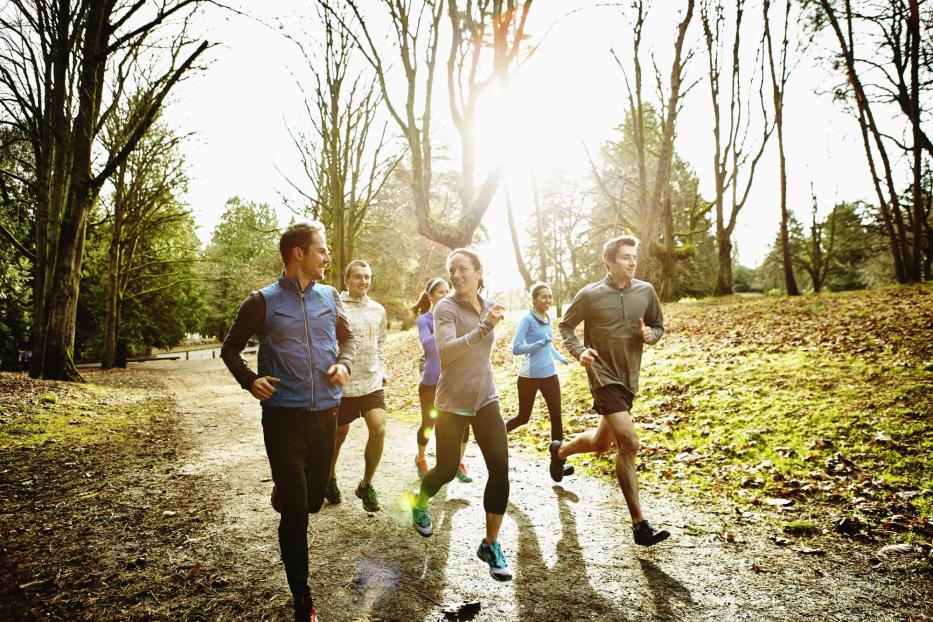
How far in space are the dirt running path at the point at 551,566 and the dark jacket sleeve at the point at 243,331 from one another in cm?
146

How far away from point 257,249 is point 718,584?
4793 cm

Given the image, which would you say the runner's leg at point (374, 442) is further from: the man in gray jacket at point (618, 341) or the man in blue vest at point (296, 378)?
the man in gray jacket at point (618, 341)

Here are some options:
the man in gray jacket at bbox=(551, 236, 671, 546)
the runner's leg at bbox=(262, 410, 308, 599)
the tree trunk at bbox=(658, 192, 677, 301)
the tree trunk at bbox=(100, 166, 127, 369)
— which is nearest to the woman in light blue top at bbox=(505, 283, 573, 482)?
the man in gray jacket at bbox=(551, 236, 671, 546)

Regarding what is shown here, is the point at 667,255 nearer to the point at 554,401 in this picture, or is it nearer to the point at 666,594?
the point at 554,401

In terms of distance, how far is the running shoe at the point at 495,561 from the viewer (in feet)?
9.91

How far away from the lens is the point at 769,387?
687cm

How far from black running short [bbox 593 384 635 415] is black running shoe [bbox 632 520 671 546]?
84cm

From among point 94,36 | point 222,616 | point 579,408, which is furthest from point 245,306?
point 94,36

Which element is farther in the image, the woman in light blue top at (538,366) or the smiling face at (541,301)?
the smiling face at (541,301)

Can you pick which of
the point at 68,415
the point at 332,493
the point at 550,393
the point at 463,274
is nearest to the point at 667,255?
the point at 550,393

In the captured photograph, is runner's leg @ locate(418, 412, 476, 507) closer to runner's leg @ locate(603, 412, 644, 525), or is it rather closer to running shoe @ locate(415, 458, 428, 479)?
runner's leg @ locate(603, 412, 644, 525)

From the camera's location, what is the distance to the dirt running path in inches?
109

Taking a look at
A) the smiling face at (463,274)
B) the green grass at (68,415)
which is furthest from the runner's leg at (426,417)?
the green grass at (68,415)

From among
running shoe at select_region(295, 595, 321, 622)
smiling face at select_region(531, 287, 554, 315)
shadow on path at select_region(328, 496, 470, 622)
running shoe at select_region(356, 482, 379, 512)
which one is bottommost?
shadow on path at select_region(328, 496, 470, 622)
